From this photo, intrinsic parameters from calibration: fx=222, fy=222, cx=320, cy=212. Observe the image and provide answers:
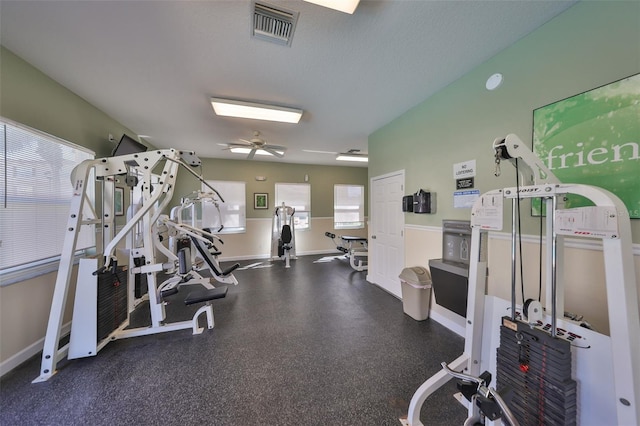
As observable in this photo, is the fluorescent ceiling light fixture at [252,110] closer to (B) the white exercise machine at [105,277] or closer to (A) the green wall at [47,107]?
(B) the white exercise machine at [105,277]

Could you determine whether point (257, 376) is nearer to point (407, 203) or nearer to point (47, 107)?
point (407, 203)

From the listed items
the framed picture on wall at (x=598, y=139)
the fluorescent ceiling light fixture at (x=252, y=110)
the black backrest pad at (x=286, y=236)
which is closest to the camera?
the framed picture on wall at (x=598, y=139)

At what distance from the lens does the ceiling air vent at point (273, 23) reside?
1539 millimetres

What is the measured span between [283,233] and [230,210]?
1.68 m

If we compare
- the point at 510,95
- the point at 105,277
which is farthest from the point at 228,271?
the point at 510,95

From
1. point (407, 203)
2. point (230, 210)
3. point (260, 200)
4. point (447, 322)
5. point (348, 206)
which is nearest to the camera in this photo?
point (447, 322)

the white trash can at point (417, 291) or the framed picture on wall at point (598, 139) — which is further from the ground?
the framed picture on wall at point (598, 139)

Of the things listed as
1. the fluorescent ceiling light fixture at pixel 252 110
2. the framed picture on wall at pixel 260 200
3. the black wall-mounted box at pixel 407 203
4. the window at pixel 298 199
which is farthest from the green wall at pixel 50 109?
the black wall-mounted box at pixel 407 203

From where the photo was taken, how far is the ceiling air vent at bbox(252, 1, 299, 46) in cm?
154

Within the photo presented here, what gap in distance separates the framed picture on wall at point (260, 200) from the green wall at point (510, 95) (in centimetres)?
408

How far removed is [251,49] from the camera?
1908 mm

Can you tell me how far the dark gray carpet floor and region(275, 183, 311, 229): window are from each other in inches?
152

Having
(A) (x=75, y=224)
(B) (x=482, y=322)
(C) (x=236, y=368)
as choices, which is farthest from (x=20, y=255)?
A: (B) (x=482, y=322)

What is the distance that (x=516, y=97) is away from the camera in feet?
6.19
